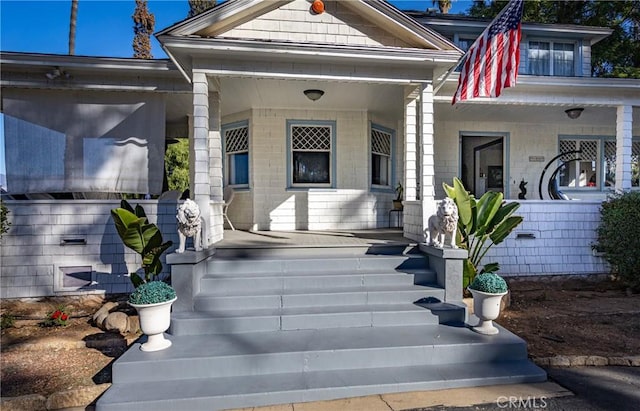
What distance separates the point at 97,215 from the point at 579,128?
10991 millimetres

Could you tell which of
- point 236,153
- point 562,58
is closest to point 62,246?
point 236,153

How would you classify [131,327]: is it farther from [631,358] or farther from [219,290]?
[631,358]

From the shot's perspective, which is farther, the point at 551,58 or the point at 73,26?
the point at 73,26

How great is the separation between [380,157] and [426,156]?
116 inches

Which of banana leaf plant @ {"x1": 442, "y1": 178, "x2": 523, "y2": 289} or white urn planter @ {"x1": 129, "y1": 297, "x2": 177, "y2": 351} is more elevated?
banana leaf plant @ {"x1": 442, "y1": 178, "x2": 523, "y2": 289}

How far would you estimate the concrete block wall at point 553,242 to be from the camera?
636 cm

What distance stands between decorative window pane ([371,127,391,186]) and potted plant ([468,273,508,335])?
457 cm

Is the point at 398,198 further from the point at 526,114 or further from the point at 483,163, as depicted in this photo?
the point at 526,114

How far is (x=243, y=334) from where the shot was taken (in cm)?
355

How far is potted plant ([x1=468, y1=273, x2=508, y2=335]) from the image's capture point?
350 centimetres

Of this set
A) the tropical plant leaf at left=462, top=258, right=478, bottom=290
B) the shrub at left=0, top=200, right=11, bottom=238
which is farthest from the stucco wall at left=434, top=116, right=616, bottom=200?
the shrub at left=0, top=200, right=11, bottom=238

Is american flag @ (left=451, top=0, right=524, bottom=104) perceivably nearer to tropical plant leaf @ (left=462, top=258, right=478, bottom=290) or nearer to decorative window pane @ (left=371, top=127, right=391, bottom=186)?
tropical plant leaf @ (left=462, top=258, right=478, bottom=290)

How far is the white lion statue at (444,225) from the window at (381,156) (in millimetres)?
3386

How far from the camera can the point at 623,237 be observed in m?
6.07
